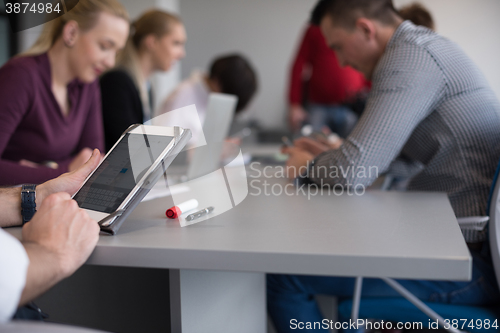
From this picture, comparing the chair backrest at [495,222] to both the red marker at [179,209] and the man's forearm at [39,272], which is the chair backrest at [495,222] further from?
the man's forearm at [39,272]

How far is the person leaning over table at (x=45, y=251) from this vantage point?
557 millimetres

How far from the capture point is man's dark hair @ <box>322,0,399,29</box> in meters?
1.43

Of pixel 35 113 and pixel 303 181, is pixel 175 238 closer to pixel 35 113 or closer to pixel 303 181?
pixel 303 181

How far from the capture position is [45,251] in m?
0.68

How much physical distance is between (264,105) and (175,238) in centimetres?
448

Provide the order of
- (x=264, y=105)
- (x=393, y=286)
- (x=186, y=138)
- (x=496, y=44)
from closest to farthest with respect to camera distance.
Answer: (x=186, y=138) → (x=393, y=286) → (x=496, y=44) → (x=264, y=105)

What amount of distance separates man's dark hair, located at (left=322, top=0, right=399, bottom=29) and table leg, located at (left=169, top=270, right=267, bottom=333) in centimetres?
85

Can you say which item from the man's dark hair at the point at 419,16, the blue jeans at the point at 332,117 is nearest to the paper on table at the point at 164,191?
the man's dark hair at the point at 419,16

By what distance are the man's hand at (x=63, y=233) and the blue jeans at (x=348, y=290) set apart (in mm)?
650

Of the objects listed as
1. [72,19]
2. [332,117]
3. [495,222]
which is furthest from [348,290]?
[332,117]

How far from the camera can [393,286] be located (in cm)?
103

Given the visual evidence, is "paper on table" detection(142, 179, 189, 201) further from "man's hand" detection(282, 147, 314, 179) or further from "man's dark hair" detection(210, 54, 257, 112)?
"man's dark hair" detection(210, 54, 257, 112)

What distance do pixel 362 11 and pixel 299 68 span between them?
8.29ft

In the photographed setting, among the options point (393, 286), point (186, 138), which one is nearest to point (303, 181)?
point (393, 286)
